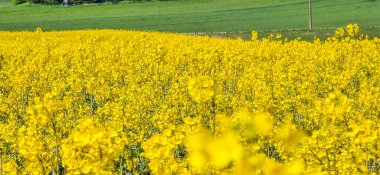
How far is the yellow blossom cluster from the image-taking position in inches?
97.7

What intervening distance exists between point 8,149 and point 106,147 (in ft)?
12.3

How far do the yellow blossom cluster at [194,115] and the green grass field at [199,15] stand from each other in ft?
87.4

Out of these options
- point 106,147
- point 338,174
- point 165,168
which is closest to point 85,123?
point 106,147

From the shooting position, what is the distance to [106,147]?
345cm

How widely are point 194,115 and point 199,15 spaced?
53568mm

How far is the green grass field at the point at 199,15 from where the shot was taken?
48.3m

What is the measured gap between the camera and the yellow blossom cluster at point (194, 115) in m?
2.48

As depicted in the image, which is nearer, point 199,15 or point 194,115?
point 194,115

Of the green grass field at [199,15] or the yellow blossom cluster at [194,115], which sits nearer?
the yellow blossom cluster at [194,115]

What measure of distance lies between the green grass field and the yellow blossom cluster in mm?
26652

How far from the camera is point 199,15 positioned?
60.7 metres

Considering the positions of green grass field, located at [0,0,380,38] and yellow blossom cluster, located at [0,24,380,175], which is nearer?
yellow blossom cluster, located at [0,24,380,175]

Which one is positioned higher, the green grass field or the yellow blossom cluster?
the green grass field

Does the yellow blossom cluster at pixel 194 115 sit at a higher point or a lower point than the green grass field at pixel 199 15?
lower
